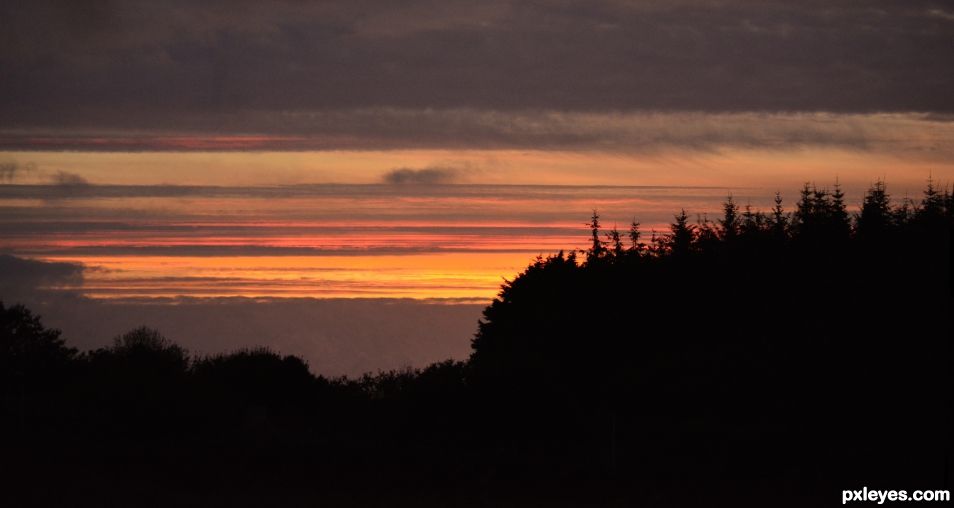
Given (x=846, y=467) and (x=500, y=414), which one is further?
(x=500, y=414)

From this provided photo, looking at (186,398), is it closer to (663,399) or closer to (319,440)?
(319,440)

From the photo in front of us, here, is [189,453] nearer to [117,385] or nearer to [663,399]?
[117,385]

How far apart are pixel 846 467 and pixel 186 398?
23.8m

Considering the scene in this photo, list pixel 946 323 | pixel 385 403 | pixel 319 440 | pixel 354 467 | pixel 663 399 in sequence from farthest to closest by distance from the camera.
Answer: pixel 663 399 → pixel 385 403 → pixel 946 323 → pixel 319 440 → pixel 354 467

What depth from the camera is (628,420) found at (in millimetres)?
41156

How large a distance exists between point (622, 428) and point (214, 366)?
33.9 m

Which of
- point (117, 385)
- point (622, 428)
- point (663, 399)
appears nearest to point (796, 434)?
point (622, 428)

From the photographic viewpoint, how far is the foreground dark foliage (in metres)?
34.2

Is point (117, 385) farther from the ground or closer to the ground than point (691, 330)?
closer to the ground

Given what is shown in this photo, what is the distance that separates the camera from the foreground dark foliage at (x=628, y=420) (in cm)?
3419

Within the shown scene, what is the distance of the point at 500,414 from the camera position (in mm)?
40875

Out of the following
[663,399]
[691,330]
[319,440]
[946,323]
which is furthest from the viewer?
[691,330]

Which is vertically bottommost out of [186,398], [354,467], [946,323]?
[354,467]

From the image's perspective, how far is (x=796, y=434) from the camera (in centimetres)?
3975
